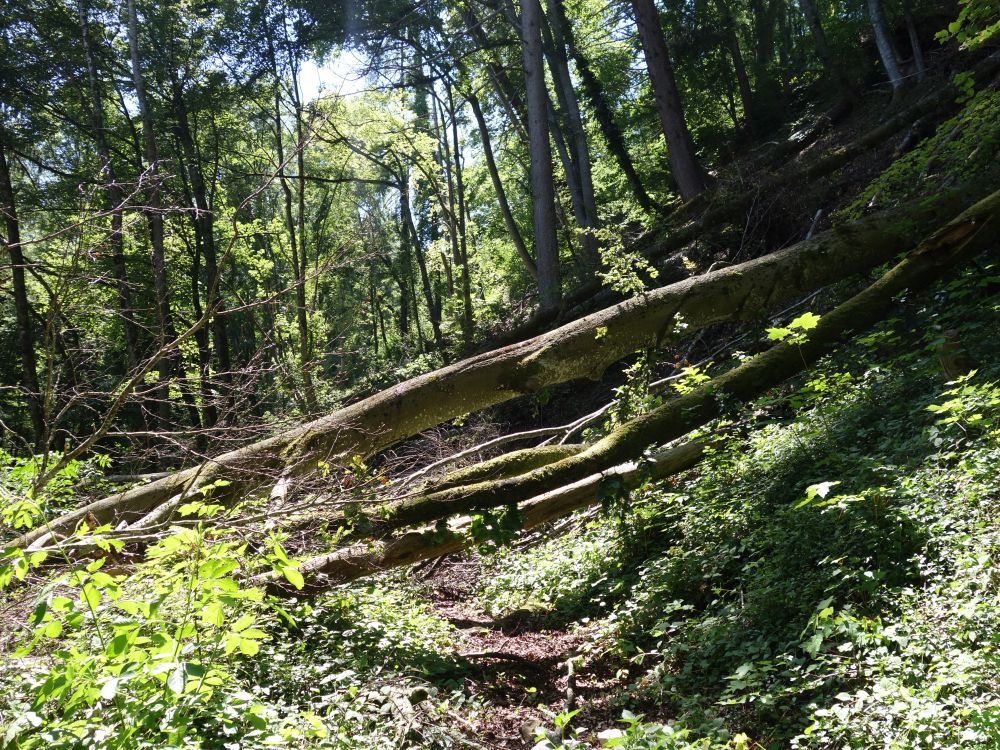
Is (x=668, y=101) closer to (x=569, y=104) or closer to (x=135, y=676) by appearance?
(x=569, y=104)

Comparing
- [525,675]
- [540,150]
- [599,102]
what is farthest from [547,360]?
[599,102]

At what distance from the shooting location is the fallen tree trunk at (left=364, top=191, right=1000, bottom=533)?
210 inches

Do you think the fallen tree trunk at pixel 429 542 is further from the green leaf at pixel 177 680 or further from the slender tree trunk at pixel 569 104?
the slender tree trunk at pixel 569 104

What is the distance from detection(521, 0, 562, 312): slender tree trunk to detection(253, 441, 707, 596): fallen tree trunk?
A: 944cm

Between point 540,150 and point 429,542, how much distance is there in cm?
1168

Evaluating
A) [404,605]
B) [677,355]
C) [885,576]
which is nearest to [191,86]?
[677,355]

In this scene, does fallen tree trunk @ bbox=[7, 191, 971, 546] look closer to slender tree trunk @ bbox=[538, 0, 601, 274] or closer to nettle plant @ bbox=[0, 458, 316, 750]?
nettle plant @ bbox=[0, 458, 316, 750]

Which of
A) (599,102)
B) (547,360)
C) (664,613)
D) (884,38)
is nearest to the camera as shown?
(664,613)

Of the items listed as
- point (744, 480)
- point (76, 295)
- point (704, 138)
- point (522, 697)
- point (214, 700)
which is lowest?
point (522, 697)

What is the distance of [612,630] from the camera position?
5.47m

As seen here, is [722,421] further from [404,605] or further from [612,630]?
[404,605]

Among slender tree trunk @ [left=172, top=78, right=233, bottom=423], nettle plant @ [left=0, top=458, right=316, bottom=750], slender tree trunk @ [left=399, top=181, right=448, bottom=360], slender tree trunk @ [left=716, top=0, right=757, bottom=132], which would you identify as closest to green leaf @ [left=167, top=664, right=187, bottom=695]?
nettle plant @ [left=0, top=458, right=316, bottom=750]

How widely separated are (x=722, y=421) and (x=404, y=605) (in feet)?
11.4

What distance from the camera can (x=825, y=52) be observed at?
15.0m
